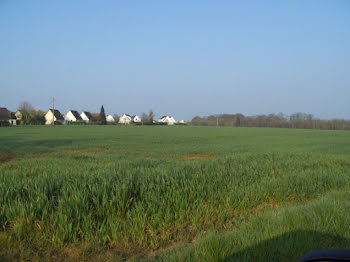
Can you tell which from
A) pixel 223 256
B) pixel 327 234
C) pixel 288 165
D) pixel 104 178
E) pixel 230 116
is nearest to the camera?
pixel 223 256

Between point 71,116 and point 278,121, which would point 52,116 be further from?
point 278,121

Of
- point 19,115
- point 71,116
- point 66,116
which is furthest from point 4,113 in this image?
point 66,116

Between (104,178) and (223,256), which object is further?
(104,178)

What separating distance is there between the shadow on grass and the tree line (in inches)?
4538

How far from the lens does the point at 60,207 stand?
4.18 m

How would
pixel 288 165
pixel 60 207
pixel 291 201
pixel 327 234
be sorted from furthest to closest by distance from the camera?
pixel 288 165
pixel 291 201
pixel 60 207
pixel 327 234

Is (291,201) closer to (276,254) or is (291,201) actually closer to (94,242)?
(276,254)

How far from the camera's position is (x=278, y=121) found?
119 m

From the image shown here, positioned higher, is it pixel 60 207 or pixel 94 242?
pixel 60 207

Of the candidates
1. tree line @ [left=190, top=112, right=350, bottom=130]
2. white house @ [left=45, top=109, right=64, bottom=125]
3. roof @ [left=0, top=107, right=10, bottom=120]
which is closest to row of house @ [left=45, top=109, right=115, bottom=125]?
white house @ [left=45, top=109, right=64, bottom=125]

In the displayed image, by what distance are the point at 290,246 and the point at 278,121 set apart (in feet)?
410

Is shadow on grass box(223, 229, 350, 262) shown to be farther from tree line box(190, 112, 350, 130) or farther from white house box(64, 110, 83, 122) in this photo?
white house box(64, 110, 83, 122)

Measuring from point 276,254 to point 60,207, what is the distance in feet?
10.8

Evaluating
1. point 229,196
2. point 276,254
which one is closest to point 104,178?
point 229,196
